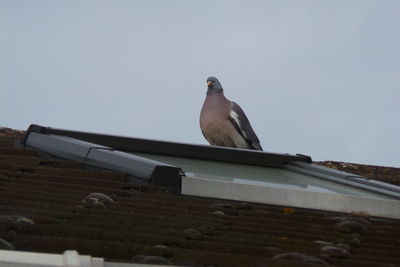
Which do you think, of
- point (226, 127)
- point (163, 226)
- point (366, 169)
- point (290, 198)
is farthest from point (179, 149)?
point (226, 127)

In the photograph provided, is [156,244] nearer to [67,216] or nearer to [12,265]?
[67,216]

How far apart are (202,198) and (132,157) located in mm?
555

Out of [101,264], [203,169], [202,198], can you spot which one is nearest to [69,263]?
[101,264]

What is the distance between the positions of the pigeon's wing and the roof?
4591 millimetres

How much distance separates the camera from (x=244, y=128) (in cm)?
985

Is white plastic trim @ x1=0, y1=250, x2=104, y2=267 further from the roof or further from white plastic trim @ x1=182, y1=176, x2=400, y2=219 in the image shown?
white plastic trim @ x1=182, y1=176, x2=400, y2=219

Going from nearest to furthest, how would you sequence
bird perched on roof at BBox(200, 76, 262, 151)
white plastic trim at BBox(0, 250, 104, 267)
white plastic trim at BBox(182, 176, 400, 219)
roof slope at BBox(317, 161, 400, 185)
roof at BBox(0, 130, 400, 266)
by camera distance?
white plastic trim at BBox(0, 250, 104, 267) → roof at BBox(0, 130, 400, 266) → white plastic trim at BBox(182, 176, 400, 219) → roof slope at BBox(317, 161, 400, 185) → bird perched on roof at BBox(200, 76, 262, 151)

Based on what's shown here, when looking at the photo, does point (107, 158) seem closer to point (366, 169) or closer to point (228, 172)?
point (228, 172)

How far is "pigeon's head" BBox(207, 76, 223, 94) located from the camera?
34.7 ft

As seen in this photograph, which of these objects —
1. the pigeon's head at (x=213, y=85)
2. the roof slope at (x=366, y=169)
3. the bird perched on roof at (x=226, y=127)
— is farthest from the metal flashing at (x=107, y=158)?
the pigeon's head at (x=213, y=85)

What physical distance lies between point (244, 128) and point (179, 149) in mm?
3511

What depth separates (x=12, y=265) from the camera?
287 cm

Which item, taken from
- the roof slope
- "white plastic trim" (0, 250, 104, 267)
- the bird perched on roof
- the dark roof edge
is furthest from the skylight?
the bird perched on roof

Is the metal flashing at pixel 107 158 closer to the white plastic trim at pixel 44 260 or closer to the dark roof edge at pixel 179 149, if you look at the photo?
the dark roof edge at pixel 179 149
